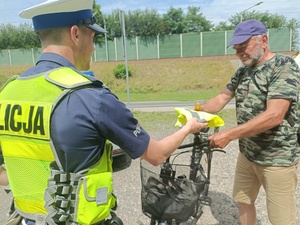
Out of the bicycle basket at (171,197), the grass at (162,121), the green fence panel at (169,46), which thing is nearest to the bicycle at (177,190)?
the bicycle basket at (171,197)

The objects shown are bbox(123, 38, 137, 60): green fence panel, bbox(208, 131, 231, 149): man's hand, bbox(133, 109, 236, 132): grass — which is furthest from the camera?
bbox(123, 38, 137, 60): green fence panel

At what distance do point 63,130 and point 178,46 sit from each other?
3246cm

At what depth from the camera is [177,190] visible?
2.12 meters

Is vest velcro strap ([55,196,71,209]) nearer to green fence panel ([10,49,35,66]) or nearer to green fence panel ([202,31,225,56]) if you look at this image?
green fence panel ([202,31,225,56])

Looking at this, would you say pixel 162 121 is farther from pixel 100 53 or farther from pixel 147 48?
pixel 100 53

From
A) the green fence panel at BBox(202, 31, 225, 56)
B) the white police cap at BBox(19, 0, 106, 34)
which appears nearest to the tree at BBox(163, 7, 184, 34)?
the green fence panel at BBox(202, 31, 225, 56)

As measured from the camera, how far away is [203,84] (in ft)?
78.6

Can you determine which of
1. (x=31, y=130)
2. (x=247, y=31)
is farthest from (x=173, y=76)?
(x=31, y=130)

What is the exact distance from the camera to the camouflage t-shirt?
7.78 ft

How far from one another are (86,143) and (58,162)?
0.54 ft

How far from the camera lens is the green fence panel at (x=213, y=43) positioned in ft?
102

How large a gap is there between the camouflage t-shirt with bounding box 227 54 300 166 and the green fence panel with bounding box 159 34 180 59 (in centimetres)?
3078

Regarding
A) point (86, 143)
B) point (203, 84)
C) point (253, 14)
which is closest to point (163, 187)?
point (86, 143)

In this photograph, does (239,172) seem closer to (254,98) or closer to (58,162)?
(254,98)
